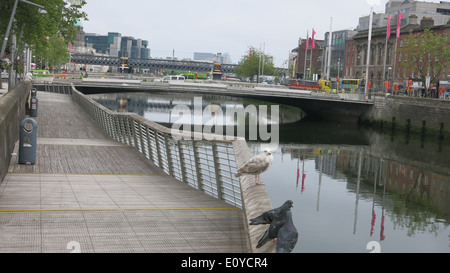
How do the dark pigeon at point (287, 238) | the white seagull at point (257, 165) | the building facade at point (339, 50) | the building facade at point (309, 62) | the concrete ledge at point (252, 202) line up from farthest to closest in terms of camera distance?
the building facade at point (309, 62) → the building facade at point (339, 50) → the white seagull at point (257, 165) → the concrete ledge at point (252, 202) → the dark pigeon at point (287, 238)

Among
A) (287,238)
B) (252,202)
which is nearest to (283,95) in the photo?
(252,202)

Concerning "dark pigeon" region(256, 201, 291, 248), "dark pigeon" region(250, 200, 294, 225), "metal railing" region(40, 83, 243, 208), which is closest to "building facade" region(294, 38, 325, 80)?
"metal railing" region(40, 83, 243, 208)

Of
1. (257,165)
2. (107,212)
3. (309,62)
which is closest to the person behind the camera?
(257,165)

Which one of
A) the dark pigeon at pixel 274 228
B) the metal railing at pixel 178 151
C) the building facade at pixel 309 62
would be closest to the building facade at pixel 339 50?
the building facade at pixel 309 62

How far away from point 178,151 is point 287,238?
775 centimetres

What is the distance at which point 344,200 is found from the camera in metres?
26.0

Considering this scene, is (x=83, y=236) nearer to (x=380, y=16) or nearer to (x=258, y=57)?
(x=380, y=16)

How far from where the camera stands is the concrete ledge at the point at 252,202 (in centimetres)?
745

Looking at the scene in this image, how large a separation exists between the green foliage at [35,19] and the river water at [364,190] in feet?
49.7

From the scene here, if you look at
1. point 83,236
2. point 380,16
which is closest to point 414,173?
point 83,236

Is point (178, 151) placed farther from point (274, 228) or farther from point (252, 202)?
point (274, 228)

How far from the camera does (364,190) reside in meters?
29.2

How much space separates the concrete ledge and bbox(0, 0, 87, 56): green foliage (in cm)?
2723

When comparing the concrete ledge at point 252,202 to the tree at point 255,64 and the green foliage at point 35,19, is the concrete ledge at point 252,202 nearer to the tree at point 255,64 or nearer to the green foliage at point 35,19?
the green foliage at point 35,19
